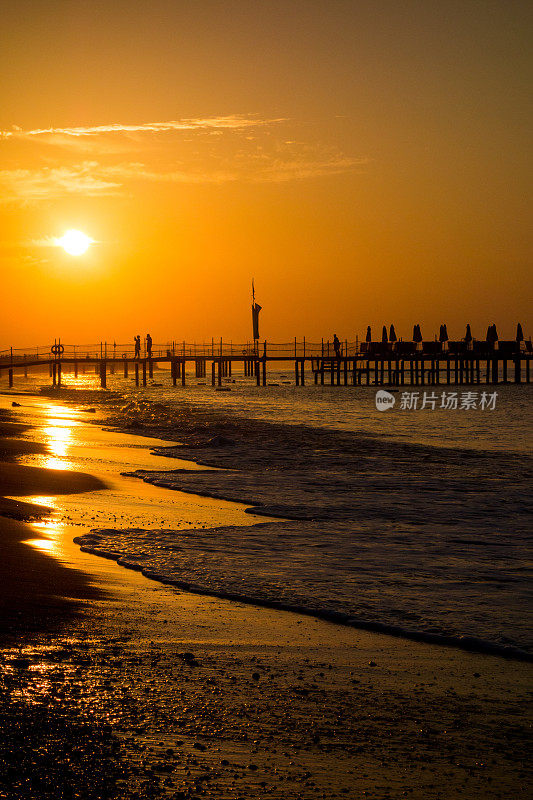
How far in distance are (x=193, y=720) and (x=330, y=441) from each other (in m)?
23.6

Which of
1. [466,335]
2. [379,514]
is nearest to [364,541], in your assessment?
[379,514]

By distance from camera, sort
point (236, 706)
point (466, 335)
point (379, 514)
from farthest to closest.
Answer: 1. point (466, 335)
2. point (379, 514)
3. point (236, 706)

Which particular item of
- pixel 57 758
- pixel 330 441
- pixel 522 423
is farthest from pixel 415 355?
pixel 57 758

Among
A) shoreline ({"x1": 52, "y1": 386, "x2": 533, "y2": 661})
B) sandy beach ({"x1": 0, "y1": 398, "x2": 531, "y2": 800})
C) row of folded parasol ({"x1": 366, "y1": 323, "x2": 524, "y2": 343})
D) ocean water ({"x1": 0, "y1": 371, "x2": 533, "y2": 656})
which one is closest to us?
sandy beach ({"x1": 0, "y1": 398, "x2": 531, "y2": 800})

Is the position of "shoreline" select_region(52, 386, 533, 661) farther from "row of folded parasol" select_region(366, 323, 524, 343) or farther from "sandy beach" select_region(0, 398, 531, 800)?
"row of folded parasol" select_region(366, 323, 524, 343)

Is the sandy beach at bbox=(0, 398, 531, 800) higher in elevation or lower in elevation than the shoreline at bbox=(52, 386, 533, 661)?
higher

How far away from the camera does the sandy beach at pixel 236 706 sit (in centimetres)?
395

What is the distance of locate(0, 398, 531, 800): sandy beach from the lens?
395 cm

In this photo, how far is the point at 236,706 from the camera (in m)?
4.82

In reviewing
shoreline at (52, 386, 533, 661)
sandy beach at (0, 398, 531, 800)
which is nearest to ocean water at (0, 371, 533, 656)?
shoreline at (52, 386, 533, 661)

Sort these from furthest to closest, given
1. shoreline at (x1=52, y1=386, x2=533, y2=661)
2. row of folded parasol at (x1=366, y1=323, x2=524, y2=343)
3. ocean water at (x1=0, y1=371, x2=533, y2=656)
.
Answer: row of folded parasol at (x1=366, y1=323, x2=524, y2=343)
ocean water at (x1=0, y1=371, x2=533, y2=656)
shoreline at (x1=52, y1=386, x2=533, y2=661)

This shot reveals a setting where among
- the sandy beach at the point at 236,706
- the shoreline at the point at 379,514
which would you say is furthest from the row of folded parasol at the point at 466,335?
the sandy beach at the point at 236,706

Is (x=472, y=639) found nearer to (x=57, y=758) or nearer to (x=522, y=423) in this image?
(x=57, y=758)

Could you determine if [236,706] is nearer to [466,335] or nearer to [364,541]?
[364,541]
